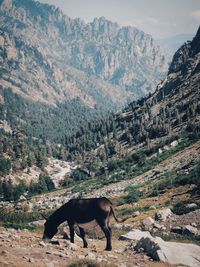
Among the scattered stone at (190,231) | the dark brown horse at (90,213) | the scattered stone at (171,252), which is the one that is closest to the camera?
the scattered stone at (171,252)

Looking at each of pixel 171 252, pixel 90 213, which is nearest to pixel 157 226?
pixel 171 252

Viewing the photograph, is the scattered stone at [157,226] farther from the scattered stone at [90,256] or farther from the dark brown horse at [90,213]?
the scattered stone at [90,256]

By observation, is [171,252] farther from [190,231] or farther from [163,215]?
[163,215]

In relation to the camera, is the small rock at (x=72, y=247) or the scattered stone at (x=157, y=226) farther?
the scattered stone at (x=157, y=226)

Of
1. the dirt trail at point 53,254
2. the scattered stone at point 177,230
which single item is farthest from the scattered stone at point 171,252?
the scattered stone at point 177,230

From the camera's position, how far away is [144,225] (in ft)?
141

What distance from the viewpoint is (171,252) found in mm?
21438

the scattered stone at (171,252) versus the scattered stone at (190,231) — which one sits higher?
the scattered stone at (190,231)

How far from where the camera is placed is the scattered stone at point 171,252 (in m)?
20.9

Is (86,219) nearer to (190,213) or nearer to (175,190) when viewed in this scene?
(190,213)

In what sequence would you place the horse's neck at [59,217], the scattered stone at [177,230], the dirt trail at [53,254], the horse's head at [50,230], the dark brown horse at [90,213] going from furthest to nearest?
1. the scattered stone at [177,230]
2. the horse's head at [50,230]
3. the horse's neck at [59,217]
4. the dark brown horse at [90,213]
5. the dirt trail at [53,254]

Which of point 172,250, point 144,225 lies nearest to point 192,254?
point 172,250

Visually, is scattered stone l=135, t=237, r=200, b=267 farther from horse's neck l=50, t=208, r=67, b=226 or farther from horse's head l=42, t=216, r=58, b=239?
horse's head l=42, t=216, r=58, b=239

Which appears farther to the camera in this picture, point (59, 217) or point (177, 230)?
point (177, 230)
